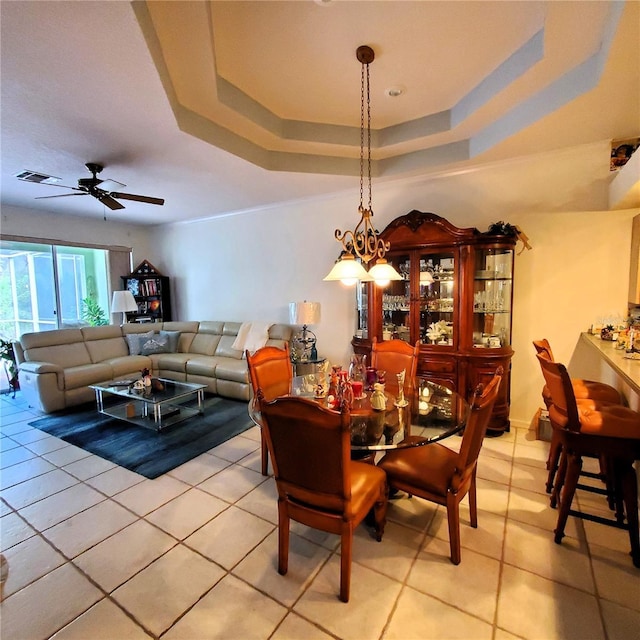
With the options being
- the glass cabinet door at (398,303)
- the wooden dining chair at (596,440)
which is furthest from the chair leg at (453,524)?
the glass cabinet door at (398,303)

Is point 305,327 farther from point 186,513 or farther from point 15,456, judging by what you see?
point 15,456

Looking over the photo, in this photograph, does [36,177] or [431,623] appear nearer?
[431,623]

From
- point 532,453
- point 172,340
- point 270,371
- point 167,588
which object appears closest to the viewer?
point 167,588

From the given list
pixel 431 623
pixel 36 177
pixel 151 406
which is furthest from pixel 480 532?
pixel 36 177

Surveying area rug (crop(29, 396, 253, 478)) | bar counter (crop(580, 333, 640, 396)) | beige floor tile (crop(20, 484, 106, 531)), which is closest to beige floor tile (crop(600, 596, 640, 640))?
bar counter (crop(580, 333, 640, 396))

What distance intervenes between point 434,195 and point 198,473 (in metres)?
3.63

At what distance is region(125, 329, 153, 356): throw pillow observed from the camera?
5.32 metres

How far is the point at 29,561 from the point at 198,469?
3.65 ft

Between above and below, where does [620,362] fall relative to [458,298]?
below

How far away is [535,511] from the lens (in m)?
2.21

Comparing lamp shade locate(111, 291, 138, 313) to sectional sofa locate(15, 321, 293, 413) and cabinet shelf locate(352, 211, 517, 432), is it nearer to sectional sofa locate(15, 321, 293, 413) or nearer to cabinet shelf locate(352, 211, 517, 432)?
sectional sofa locate(15, 321, 293, 413)

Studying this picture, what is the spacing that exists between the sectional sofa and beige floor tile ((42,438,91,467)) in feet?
4.03

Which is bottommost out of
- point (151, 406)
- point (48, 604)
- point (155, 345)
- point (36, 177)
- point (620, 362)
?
point (48, 604)

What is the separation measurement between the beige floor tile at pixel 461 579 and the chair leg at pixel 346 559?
0.35m
